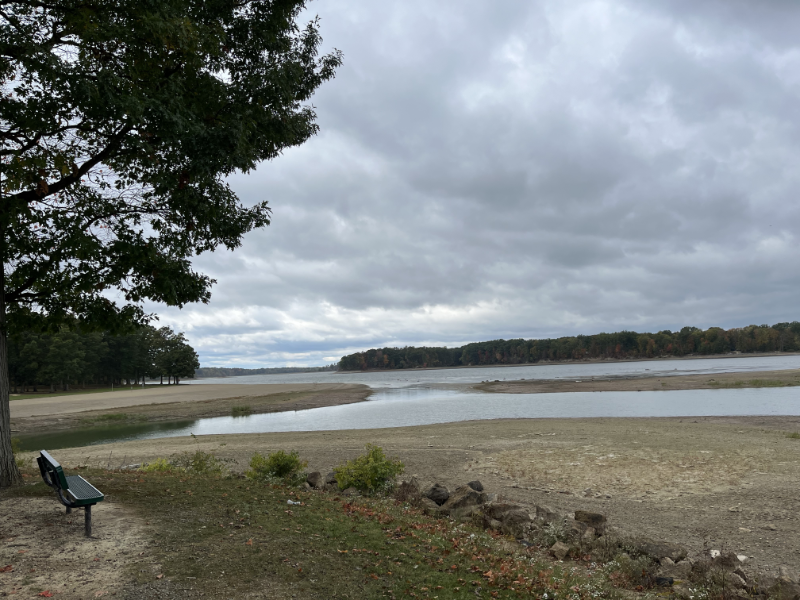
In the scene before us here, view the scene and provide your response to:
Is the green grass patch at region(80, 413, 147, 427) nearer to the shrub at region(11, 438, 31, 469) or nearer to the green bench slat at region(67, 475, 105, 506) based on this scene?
the shrub at region(11, 438, 31, 469)

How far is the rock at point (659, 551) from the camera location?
7.24 meters

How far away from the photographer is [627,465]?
15.0 metres

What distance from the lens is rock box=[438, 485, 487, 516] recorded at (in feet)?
31.3

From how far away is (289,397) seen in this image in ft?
200

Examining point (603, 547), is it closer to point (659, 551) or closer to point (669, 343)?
point (659, 551)

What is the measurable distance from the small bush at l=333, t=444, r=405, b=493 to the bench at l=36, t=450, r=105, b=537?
544cm

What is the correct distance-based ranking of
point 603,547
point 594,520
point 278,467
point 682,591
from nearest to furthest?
1. point 682,591
2. point 603,547
3. point 594,520
4. point 278,467

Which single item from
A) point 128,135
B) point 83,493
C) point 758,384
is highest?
A: point 128,135

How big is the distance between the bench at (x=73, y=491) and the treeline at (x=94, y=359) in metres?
59.8

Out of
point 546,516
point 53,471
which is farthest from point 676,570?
point 53,471

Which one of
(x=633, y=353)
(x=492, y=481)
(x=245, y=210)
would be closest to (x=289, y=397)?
(x=492, y=481)

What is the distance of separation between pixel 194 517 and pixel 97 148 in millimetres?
6067

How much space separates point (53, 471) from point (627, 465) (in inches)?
570

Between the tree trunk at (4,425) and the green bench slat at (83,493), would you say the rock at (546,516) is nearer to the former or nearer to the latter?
the green bench slat at (83,493)
